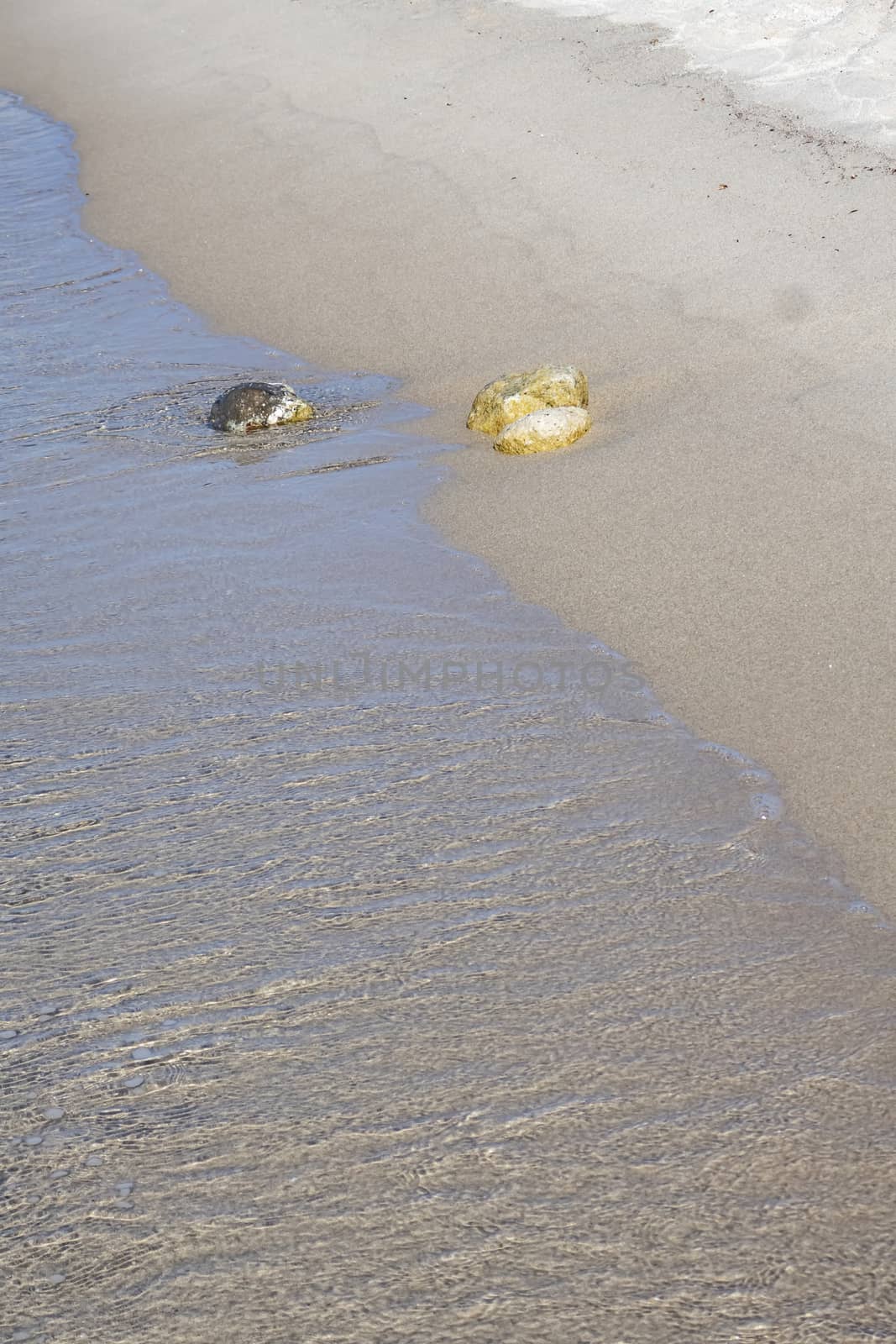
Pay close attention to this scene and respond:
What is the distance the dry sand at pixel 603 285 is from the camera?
4.02m

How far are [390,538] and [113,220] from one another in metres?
5.58

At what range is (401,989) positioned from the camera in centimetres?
268

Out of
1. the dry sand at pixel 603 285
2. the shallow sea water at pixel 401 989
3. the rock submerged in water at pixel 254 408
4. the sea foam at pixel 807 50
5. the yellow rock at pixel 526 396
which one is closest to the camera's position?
the shallow sea water at pixel 401 989

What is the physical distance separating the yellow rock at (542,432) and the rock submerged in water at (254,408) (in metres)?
0.98

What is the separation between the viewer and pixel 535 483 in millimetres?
5207

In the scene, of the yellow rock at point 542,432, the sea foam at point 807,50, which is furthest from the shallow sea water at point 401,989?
the sea foam at point 807,50

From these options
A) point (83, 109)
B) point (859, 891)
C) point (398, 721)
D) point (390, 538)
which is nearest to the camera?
point (859, 891)

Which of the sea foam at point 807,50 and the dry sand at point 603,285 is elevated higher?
the sea foam at point 807,50

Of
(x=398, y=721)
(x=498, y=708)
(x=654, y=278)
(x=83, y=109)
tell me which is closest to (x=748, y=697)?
(x=498, y=708)

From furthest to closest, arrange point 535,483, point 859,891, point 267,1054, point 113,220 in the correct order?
point 113,220
point 535,483
point 859,891
point 267,1054

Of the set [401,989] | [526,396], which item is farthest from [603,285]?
[401,989]

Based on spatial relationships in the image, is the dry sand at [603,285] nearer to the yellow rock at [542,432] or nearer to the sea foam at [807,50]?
the yellow rock at [542,432]

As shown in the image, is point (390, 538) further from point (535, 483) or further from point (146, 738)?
point (146, 738)

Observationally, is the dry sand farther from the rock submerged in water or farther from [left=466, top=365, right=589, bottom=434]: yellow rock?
the rock submerged in water
